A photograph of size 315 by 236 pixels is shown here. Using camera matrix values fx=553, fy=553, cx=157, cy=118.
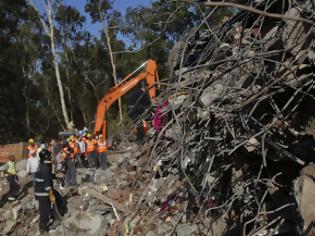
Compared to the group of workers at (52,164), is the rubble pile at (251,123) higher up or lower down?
higher up

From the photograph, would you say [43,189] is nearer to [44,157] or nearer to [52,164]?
[44,157]

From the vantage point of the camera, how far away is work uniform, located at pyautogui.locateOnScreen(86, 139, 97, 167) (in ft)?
52.1

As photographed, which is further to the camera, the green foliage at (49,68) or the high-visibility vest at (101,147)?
the green foliage at (49,68)

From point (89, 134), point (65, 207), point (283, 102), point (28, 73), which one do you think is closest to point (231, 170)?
point (283, 102)

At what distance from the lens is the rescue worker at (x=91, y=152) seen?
15867 millimetres

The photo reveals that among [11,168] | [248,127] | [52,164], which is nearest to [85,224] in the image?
[52,164]

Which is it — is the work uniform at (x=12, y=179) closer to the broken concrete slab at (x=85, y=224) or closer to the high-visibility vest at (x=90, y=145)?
the high-visibility vest at (x=90, y=145)

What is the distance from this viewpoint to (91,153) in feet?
52.5

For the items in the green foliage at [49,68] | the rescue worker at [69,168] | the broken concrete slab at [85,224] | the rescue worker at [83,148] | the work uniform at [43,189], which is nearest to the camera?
the broken concrete slab at [85,224]

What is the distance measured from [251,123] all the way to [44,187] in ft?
23.7

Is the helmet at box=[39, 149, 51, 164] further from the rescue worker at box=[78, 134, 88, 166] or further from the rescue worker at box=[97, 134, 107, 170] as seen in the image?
the rescue worker at box=[78, 134, 88, 166]

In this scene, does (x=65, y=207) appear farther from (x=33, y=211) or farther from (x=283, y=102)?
(x=283, y=102)

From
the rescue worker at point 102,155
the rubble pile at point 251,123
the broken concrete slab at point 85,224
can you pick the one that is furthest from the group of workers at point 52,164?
the rubble pile at point 251,123

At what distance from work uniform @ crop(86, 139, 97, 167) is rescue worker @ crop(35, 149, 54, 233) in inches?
178
